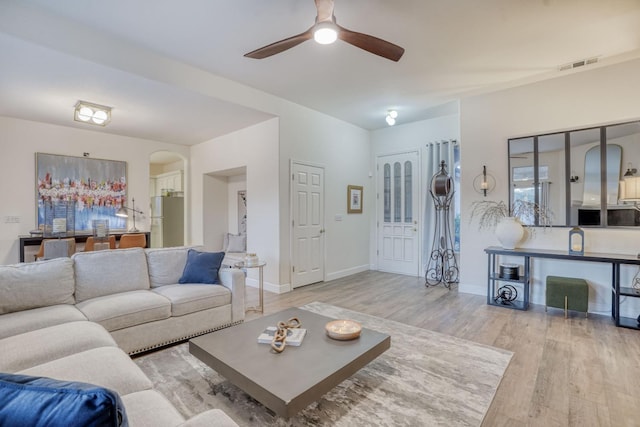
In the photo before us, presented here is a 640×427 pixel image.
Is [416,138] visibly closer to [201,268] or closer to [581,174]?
[581,174]

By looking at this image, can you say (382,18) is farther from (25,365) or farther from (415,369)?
(25,365)

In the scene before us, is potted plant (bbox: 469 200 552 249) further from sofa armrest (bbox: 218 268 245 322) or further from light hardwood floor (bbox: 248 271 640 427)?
sofa armrest (bbox: 218 268 245 322)

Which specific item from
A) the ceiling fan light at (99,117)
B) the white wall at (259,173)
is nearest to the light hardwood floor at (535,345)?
the white wall at (259,173)

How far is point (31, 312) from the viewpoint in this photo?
2.30 m

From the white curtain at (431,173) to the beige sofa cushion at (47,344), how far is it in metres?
4.97

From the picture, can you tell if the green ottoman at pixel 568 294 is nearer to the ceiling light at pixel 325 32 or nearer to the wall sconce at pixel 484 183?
the wall sconce at pixel 484 183

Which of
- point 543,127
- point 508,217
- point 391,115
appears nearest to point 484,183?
point 508,217

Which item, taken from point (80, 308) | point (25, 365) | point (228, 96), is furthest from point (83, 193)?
point (25, 365)

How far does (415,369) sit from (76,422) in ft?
7.58

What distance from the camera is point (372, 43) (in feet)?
8.07

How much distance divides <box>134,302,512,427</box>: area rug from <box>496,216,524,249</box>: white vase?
1.75 meters

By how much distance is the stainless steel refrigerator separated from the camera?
260 inches

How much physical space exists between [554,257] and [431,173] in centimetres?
243

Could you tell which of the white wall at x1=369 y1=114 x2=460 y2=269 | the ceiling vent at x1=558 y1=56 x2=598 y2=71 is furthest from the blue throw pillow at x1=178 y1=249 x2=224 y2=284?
the ceiling vent at x1=558 y1=56 x2=598 y2=71
